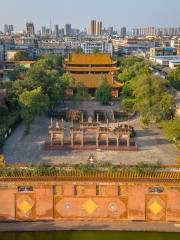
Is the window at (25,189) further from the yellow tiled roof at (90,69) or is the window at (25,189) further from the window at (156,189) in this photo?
the yellow tiled roof at (90,69)

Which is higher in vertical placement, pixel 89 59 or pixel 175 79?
pixel 89 59

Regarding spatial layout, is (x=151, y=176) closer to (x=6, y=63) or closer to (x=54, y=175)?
(x=54, y=175)

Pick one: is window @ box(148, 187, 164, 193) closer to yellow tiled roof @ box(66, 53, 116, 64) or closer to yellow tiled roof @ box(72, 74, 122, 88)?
yellow tiled roof @ box(72, 74, 122, 88)

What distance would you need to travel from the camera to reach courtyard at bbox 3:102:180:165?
2548cm

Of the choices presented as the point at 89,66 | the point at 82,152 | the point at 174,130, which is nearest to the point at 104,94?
the point at 89,66

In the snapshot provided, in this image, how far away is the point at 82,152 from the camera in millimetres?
27125

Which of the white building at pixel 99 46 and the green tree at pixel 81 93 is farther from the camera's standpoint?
the white building at pixel 99 46

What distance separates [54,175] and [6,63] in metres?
55.4

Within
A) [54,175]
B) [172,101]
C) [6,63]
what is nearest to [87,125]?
[172,101]

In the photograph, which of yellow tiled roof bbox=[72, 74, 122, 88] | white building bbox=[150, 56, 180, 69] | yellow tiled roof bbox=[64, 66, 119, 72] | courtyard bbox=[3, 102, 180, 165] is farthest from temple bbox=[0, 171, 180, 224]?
white building bbox=[150, 56, 180, 69]

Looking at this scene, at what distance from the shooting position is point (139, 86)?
36344 mm

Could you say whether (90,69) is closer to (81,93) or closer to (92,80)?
(92,80)

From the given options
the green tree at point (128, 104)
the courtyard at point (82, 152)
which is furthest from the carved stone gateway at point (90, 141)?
the green tree at point (128, 104)

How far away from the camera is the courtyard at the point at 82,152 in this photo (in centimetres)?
2548
